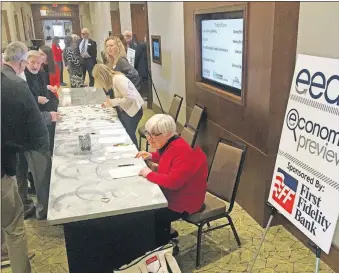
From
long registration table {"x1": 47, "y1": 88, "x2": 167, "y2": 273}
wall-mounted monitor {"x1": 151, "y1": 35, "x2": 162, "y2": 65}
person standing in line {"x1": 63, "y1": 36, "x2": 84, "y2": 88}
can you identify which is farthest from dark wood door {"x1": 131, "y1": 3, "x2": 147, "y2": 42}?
long registration table {"x1": 47, "y1": 88, "x2": 167, "y2": 273}

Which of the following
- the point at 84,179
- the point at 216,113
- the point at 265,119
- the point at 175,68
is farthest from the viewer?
the point at 175,68

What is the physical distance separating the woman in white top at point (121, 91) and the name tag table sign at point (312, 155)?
1.90m

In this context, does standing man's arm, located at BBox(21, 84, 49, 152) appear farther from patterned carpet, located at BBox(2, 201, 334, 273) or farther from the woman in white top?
the woman in white top

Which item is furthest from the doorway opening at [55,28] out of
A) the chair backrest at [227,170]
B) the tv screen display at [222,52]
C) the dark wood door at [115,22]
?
the chair backrest at [227,170]

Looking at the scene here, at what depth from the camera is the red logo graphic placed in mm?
1977

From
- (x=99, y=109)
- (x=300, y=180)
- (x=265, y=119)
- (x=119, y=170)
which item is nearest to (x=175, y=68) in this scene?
(x=99, y=109)

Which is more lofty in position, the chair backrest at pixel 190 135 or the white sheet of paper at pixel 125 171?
the white sheet of paper at pixel 125 171

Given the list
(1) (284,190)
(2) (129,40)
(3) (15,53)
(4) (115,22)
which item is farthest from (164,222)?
(4) (115,22)

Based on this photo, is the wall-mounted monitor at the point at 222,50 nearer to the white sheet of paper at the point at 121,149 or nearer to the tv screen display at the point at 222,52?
the tv screen display at the point at 222,52

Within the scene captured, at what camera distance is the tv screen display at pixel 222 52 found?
10.3 feet

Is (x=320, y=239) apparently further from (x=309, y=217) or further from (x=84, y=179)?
(x=84, y=179)

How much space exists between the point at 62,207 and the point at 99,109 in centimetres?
218

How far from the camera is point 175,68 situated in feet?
16.9

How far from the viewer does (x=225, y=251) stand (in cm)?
267
